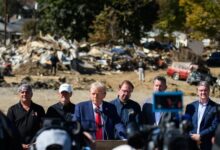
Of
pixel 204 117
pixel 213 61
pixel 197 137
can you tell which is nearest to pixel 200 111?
pixel 204 117

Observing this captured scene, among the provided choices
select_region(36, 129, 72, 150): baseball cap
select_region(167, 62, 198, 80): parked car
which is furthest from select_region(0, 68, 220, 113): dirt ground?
select_region(36, 129, 72, 150): baseball cap

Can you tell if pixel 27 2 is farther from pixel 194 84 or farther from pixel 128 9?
pixel 194 84

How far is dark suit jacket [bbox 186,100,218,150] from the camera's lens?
315 inches

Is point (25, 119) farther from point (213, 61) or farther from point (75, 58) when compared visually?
point (213, 61)

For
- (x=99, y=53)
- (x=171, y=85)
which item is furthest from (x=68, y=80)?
(x=99, y=53)

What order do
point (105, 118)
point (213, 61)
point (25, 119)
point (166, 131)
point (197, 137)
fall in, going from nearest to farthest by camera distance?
point (166, 131)
point (105, 118)
point (197, 137)
point (25, 119)
point (213, 61)

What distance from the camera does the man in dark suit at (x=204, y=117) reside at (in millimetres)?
8016

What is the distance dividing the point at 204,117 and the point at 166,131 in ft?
12.1

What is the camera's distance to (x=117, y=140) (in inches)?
293

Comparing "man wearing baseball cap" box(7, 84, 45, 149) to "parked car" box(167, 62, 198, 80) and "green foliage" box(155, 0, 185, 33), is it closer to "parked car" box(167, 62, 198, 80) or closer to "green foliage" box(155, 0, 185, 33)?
"parked car" box(167, 62, 198, 80)

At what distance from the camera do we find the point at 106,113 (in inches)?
301

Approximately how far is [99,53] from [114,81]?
13305 mm

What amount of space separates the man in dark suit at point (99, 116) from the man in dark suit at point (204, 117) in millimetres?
1095

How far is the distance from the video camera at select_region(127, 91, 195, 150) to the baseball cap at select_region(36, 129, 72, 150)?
1.61ft
